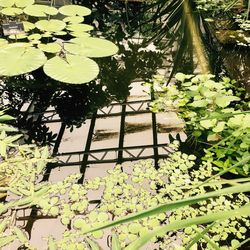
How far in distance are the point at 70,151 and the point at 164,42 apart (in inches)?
59.9

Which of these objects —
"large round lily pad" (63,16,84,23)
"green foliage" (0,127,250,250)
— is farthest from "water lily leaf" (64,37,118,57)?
"green foliage" (0,127,250,250)

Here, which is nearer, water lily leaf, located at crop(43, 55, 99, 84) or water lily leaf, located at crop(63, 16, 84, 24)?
water lily leaf, located at crop(43, 55, 99, 84)

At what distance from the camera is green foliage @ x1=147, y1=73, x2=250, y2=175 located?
5.33 feet

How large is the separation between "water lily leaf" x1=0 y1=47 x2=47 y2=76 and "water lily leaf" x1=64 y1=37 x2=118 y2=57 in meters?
0.19

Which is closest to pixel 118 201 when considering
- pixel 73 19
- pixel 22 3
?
pixel 73 19

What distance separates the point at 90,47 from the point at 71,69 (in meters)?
0.32

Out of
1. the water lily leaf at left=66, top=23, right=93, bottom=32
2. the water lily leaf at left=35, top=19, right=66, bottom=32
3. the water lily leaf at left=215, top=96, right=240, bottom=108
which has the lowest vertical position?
the water lily leaf at left=215, top=96, right=240, bottom=108

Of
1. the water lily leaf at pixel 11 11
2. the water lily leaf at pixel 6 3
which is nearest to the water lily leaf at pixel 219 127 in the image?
the water lily leaf at pixel 11 11

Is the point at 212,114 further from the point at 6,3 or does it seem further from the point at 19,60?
the point at 6,3

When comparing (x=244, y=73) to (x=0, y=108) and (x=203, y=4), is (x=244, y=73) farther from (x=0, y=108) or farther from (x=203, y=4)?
(x=0, y=108)

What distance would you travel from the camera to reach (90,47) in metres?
2.10

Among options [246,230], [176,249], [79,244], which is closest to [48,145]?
[79,244]

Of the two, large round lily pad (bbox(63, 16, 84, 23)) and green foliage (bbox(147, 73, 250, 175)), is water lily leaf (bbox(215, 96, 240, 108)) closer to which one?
green foliage (bbox(147, 73, 250, 175))

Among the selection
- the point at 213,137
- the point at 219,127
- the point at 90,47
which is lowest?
the point at 213,137
